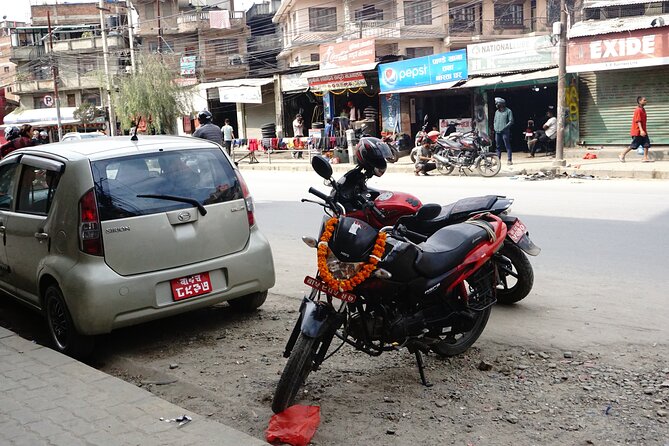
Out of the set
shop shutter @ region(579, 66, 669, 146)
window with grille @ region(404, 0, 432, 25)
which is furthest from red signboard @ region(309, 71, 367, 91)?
window with grille @ region(404, 0, 432, 25)

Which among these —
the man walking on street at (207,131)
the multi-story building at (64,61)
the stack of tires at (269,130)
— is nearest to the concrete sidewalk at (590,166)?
the man walking on street at (207,131)

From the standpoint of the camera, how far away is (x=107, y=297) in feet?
15.2

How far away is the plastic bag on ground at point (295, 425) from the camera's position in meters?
3.42

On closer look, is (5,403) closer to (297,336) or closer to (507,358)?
(297,336)

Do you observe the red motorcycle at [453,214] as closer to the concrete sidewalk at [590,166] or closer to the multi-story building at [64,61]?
the concrete sidewalk at [590,166]

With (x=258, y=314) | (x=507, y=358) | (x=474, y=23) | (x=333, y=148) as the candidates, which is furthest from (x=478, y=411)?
(x=474, y=23)

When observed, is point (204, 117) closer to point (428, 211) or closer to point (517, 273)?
point (517, 273)

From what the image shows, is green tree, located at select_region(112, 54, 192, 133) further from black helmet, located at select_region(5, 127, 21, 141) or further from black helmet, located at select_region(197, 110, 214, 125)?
black helmet, located at select_region(197, 110, 214, 125)

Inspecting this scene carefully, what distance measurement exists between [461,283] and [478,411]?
2.92 feet

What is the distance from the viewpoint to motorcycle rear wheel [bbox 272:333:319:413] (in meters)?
3.61

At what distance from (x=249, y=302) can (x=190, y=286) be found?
0.88m

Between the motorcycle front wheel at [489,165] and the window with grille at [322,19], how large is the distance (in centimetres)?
3487

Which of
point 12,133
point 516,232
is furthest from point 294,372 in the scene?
point 12,133

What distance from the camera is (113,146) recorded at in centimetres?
510
